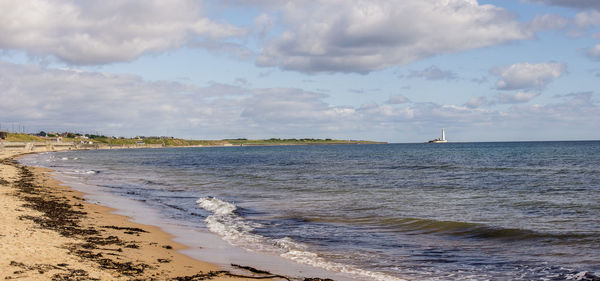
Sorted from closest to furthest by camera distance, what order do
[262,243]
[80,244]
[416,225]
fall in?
[80,244]
[262,243]
[416,225]

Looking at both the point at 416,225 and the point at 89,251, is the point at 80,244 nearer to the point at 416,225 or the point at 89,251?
the point at 89,251

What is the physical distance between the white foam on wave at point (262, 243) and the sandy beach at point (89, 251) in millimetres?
1914

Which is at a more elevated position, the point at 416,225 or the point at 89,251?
the point at 89,251

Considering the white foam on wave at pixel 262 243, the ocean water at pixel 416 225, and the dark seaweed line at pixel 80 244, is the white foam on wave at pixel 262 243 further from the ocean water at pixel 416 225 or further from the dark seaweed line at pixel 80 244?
the dark seaweed line at pixel 80 244

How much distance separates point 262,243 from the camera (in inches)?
570

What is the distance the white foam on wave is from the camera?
11.2 m

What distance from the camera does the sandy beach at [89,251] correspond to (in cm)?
909

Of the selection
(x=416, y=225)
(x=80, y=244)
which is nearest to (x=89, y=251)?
(x=80, y=244)

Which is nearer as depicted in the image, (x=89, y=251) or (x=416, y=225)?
(x=89, y=251)

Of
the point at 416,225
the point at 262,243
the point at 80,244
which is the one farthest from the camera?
the point at 416,225

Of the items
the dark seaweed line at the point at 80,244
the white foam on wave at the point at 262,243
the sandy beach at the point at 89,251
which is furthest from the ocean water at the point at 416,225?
the dark seaweed line at the point at 80,244

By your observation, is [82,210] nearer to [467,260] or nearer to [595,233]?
[467,260]

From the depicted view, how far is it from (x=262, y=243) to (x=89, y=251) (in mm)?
5252

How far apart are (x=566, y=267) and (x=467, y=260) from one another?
7.76ft
